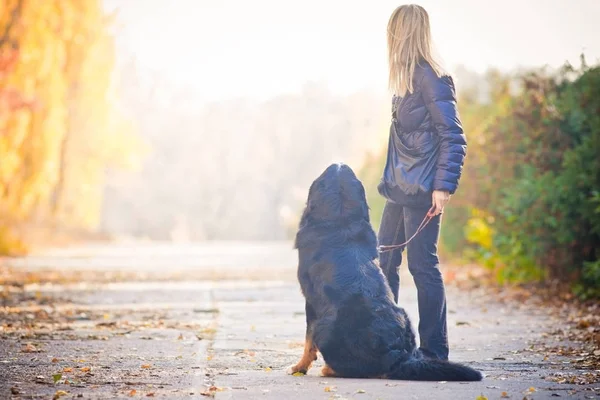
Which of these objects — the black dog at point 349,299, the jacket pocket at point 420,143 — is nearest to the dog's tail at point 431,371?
the black dog at point 349,299

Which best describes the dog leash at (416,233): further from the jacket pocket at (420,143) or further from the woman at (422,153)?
the jacket pocket at (420,143)

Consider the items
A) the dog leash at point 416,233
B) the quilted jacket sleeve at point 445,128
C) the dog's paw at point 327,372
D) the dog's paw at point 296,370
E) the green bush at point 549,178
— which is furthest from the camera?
the green bush at point 549,178

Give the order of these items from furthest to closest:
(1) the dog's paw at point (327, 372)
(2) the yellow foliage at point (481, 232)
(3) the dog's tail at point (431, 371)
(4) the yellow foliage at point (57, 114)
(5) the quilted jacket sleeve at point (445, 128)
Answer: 1. (4) the yellow foliage at point (57, 114)
2. (2) the yellow foliage at point (481, 232)
3. (5) the quilted jacket sleeve at point (445, 128)
4. (1) the dog's paw at point (327, 372)
5. (3) the dog's tail at point (431, 371)

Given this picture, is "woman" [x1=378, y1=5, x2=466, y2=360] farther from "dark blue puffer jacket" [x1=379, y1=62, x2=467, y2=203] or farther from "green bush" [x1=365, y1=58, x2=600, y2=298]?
"green bush" [x1=365, y1=58, x2=600, y2=298]

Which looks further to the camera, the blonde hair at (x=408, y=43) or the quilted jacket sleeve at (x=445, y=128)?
the blonde hair at (x=408, y=43)

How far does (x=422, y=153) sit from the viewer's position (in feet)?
22.2

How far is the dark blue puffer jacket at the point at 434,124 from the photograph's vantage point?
6.60m

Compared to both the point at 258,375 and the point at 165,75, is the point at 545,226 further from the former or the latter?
the point at 165,75

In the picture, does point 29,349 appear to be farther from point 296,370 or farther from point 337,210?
point 337,210

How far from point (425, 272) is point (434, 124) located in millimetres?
1038

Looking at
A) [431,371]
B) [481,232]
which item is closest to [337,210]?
[431,371]

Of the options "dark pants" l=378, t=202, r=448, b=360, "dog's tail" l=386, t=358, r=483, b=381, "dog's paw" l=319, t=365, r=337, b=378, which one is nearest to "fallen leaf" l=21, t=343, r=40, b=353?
"dog's paw" l=319, t=365, r=337, b=378

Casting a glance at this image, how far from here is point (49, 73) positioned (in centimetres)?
2958

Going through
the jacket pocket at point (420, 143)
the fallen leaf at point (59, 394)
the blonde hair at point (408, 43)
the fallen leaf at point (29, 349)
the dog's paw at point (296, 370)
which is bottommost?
the fallen leaf at point (29, 349)
